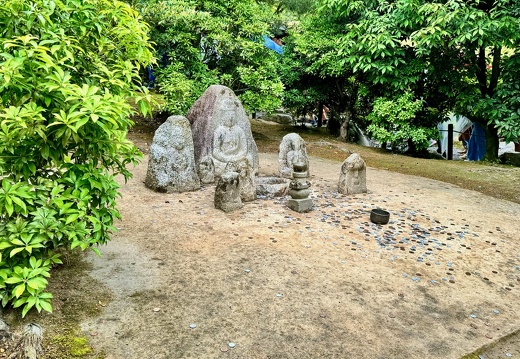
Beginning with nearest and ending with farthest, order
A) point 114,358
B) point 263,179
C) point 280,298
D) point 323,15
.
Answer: point 114,358 → point 280,298 → point 263,179 → point 323,15

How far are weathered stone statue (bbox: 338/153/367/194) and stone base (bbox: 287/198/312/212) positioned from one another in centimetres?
143

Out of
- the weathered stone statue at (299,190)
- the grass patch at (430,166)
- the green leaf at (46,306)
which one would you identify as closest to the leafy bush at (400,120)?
the grass patch at (430,166)

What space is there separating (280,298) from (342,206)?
378 centimetres

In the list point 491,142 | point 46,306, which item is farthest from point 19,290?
point 491,142

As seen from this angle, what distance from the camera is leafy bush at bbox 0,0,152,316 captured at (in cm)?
323

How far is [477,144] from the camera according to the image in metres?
16.8

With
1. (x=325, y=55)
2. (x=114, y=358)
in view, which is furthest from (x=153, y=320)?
(x=325, y=55)

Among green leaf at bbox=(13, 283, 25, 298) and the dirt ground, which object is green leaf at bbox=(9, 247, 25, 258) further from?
the dirt ground

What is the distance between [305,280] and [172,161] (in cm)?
433

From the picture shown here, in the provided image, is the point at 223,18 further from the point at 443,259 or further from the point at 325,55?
the point at 443,259

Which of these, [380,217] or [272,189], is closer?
[380,217]

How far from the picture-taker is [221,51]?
41.5 ft

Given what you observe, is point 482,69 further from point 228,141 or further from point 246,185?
point 246,185

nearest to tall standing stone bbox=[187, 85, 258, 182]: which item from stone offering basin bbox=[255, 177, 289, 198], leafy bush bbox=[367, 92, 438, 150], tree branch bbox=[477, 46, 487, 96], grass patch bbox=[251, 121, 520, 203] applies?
stone offering basin bbox=[255, 177, 289, 198]
